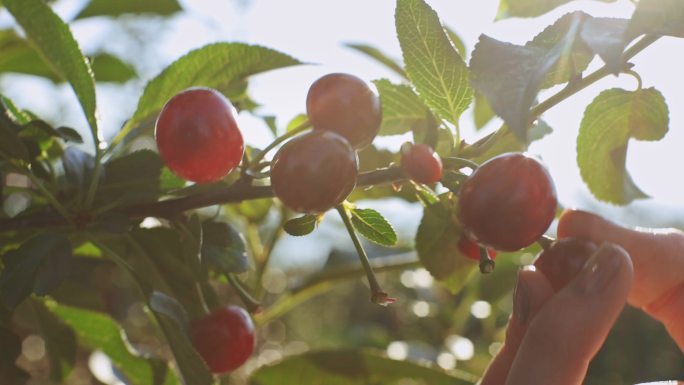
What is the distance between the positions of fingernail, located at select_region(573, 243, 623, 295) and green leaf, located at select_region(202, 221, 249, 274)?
24 cm

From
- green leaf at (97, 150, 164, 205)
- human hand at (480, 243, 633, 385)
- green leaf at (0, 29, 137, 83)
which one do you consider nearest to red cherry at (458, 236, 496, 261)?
human hand at (480, 243, 633, 385)

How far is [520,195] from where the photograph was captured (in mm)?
439

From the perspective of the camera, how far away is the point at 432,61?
520mm

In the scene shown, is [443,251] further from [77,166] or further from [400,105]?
[77,166]

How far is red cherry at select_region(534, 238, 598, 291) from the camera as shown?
1.59 feet

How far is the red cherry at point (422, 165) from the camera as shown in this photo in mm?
462

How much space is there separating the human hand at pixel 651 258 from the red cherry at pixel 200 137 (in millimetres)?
215

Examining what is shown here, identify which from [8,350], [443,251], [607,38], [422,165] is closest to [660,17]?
[607,38]

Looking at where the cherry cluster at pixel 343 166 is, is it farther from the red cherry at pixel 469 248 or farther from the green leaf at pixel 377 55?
the green leaf at pixel 377 55

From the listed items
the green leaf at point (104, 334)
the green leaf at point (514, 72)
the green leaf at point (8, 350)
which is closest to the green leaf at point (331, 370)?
the green leaf at point (104, 334)

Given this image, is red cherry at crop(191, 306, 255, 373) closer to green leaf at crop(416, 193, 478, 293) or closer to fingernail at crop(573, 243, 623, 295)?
green leaf at crop(416, 193, 478, 293)

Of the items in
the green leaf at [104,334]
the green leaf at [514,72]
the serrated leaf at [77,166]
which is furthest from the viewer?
the green leaf at [104,334]

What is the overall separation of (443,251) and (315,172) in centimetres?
24

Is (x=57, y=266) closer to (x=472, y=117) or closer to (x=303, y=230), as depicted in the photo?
(x=303, y=230)
